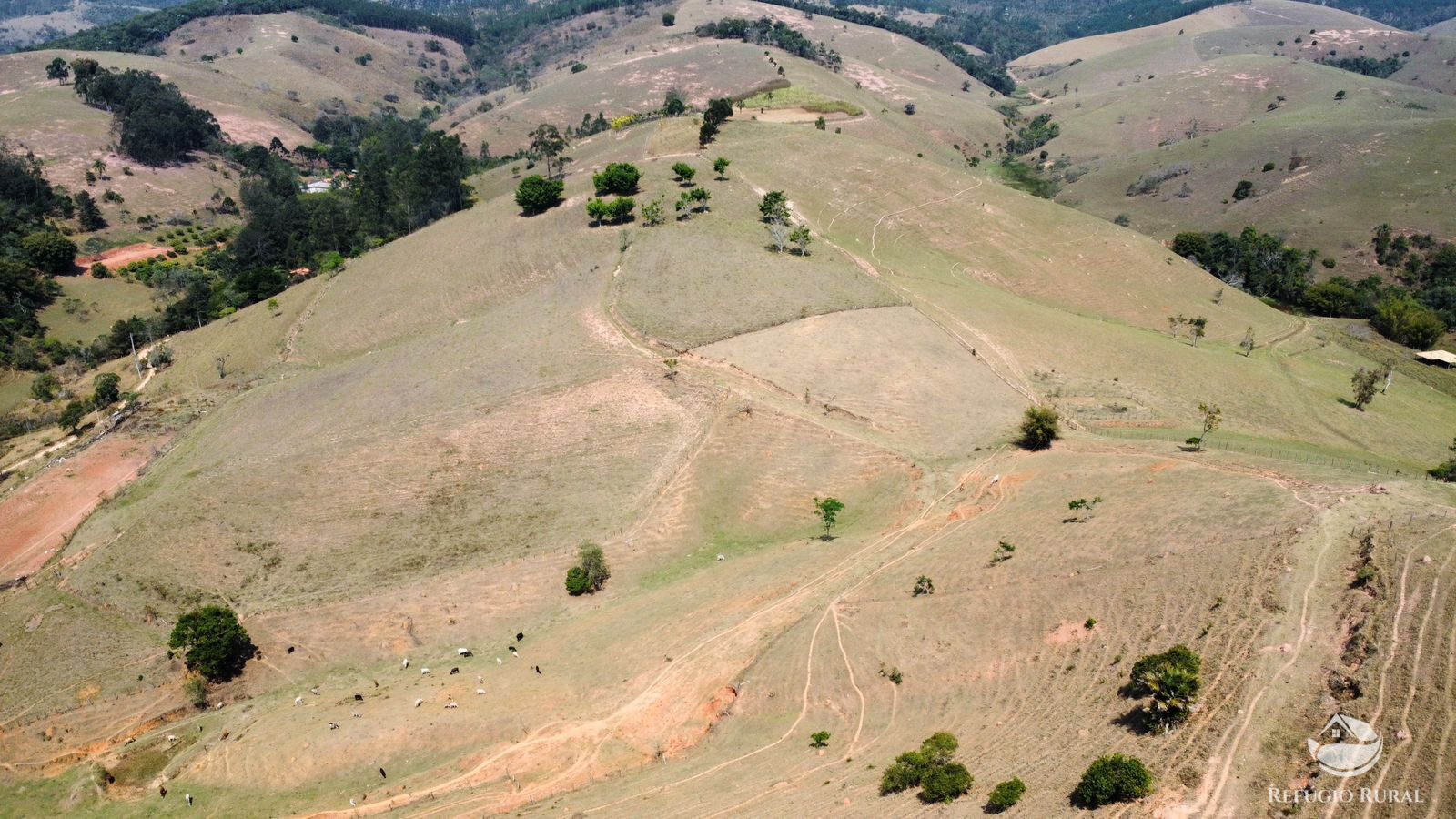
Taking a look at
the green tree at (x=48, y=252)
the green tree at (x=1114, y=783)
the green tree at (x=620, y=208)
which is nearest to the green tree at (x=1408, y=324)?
the green tree at (x=620, y=208)

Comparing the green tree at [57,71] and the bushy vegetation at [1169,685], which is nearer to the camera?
the bushy vegetation at [1169,685]

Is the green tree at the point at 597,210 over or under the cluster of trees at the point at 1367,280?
over

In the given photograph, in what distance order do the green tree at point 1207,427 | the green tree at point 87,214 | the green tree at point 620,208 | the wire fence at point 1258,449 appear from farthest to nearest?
the green tree at point 87,214
the green tree at point 620,208
the wire fence at point 1258,449
the green tree at point 1207,427

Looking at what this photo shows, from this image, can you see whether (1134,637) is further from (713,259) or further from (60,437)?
(60,437)

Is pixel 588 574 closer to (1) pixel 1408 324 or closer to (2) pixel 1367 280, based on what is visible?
(1) pixel 1408 324

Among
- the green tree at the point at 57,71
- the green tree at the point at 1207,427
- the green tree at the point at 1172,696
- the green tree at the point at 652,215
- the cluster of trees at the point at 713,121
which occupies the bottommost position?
the green tree at the point at 1207,427

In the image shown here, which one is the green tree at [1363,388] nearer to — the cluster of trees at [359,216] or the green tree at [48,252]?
the cluster of trees at [359,216]

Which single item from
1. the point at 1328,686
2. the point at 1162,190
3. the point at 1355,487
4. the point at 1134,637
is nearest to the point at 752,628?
the point at 1134,637

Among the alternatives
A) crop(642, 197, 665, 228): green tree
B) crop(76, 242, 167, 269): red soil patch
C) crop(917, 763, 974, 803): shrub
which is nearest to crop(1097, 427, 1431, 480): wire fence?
crop(917, 763, 974, 803): shrub
